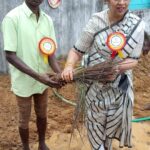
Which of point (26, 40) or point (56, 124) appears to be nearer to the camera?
point (26, 40)

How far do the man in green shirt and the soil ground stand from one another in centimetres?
74

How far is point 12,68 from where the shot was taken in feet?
10.3

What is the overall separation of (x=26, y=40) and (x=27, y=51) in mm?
98

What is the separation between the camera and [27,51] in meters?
3.04

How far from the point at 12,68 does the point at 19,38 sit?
1.03 feet

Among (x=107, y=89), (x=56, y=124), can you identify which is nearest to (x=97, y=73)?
(x=107, y=89)

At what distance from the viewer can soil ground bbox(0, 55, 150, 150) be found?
12.9ft

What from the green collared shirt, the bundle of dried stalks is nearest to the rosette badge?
the green collared shirt

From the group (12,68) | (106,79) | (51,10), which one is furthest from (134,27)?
(51,10)

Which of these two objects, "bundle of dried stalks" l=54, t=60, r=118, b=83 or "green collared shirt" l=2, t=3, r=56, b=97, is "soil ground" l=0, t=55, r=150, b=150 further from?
"bundle of dried stalks" l=54, t=60, r=118, b=83

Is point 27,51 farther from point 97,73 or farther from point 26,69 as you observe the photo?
point 97,73

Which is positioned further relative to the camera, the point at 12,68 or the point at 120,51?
the point at 12,68

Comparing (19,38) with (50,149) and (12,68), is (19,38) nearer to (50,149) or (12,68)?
(12,68)

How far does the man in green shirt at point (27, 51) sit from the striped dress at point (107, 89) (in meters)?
0.35
